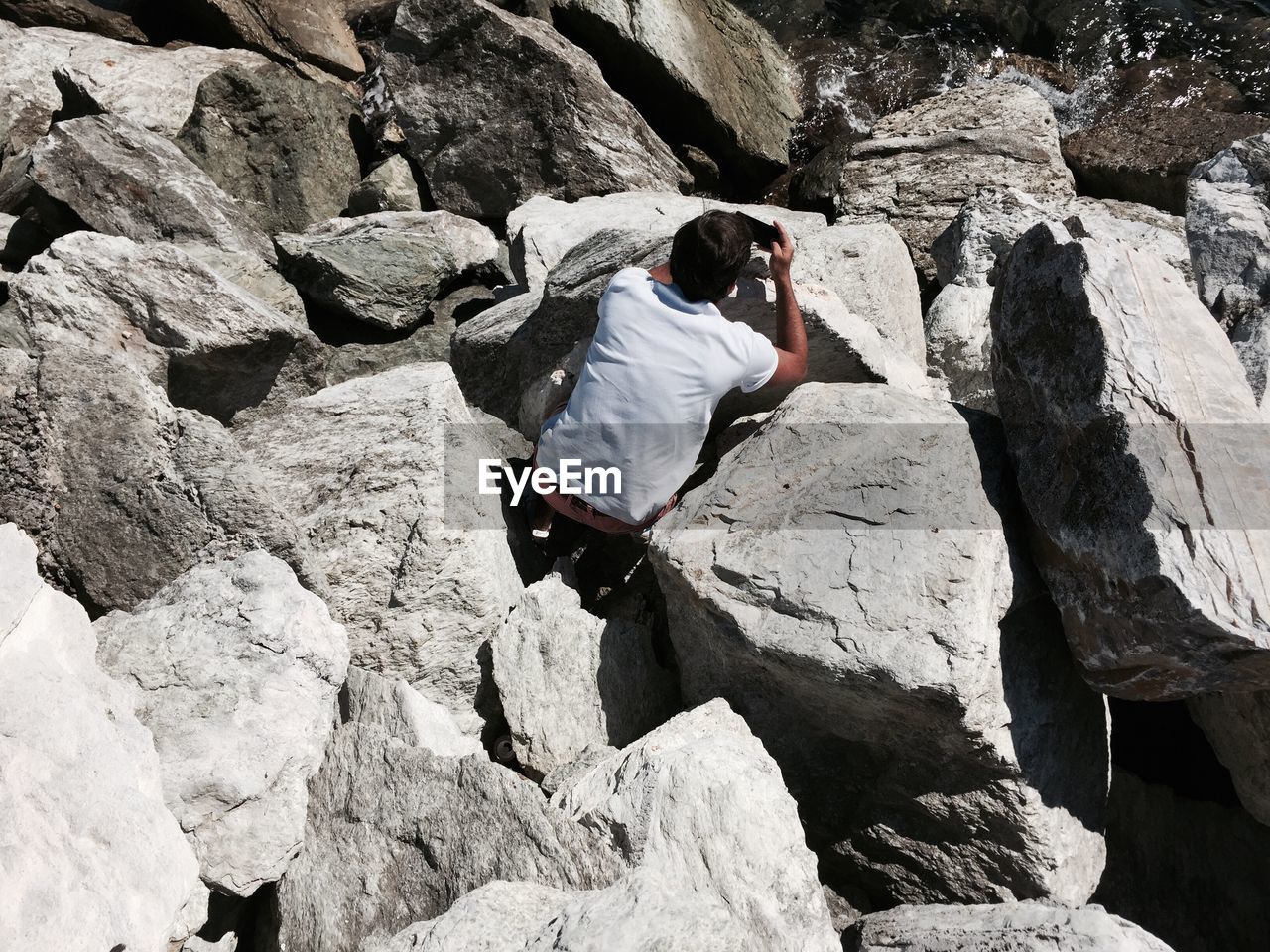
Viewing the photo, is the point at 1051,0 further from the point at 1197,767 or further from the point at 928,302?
the point at 1197,767

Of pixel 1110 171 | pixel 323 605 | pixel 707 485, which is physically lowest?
pixel 323 605

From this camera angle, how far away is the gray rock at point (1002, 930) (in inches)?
83.3

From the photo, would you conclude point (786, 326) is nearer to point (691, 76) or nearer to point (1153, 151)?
point (691, 76)

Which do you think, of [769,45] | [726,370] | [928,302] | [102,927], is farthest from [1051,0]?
[102,927]

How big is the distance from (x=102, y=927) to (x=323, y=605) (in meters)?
0.98

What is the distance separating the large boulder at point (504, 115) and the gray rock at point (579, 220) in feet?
1.90

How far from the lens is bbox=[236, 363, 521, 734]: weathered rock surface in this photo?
121 inches

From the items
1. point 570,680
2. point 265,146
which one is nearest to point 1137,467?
point 570,680

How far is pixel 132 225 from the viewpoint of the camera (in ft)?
15.4

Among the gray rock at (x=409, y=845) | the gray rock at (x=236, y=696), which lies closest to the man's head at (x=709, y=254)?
the gray rock at (x=236, y=696)

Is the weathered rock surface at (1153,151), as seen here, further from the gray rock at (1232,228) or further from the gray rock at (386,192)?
the gray rock at (386,192)

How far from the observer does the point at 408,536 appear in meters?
3.14

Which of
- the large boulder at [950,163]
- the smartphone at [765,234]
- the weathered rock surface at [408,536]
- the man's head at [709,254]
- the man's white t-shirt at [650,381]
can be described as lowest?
the weathered rock surface at [408,536]
